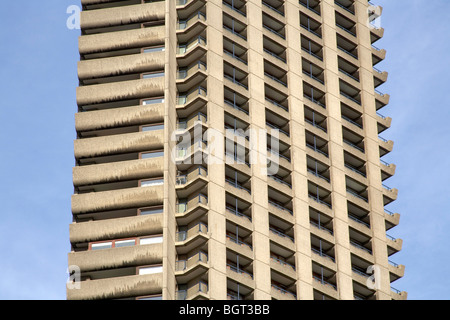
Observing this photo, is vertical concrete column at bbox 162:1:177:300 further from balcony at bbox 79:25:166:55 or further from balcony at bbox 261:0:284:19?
balcony at bbox 261:0:284:19

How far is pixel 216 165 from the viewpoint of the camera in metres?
107

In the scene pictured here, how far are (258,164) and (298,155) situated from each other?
6.06 m

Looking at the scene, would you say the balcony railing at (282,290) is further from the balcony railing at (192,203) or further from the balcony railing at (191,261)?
the balcony railing at (192,203)

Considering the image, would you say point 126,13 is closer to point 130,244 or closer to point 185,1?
point 185,1

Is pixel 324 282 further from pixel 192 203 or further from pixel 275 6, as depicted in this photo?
pixel 275 6

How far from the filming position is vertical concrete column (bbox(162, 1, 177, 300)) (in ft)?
328

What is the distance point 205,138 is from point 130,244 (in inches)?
490

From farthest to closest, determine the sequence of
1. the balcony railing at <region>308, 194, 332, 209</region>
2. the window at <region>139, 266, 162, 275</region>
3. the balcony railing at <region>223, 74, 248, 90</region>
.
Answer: the balcony railing at <region>223, 74, 248, 90</region> < the balcony railing at <region>308, 194, 332, 209</region> < the window at <region>139, 266, 162, 275</region>

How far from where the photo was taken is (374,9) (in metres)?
135

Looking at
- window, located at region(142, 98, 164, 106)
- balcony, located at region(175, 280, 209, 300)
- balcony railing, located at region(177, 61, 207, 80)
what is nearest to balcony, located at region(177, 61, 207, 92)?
balcony railing, located at region(177, 61, 207, 80)

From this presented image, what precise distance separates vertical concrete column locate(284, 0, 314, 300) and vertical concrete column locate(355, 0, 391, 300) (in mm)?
9227

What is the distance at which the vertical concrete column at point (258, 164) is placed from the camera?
10362 centimetres

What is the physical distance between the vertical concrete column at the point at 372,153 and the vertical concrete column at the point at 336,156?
4028mm

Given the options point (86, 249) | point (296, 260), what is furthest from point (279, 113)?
point (86, 249)
